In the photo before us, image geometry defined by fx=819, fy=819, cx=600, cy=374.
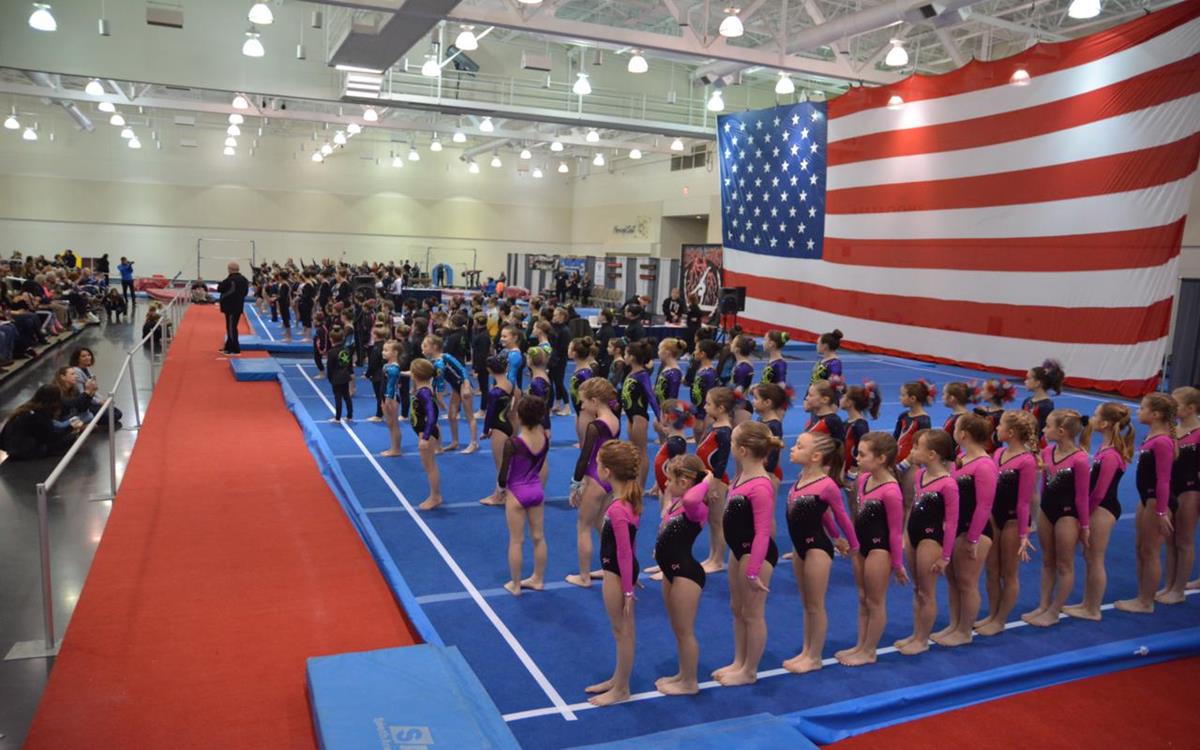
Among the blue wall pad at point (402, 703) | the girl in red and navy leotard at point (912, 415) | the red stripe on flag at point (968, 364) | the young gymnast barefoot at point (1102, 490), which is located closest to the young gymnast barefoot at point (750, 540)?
the blue wall pad at point (402, 703)

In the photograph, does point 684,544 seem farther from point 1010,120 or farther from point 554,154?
point 554,154

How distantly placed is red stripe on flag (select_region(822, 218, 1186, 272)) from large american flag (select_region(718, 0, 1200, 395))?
0.03m

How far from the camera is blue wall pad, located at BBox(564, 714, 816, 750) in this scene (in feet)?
11.8

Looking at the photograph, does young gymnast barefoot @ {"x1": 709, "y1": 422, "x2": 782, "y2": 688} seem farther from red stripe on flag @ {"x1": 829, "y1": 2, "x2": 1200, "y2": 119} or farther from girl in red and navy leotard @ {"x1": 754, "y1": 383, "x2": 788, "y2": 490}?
red stripe on flag @ {"x1": 829, "y1": 2, "x2": 1200, "y2": 119}

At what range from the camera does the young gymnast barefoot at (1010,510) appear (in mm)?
5227

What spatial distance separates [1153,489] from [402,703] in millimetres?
5243

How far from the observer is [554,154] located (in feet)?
137

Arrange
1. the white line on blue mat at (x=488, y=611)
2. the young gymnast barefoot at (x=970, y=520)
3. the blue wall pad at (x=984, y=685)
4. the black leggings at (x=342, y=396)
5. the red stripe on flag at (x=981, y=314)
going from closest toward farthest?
the blue wall pad at (x=984, y=685)
the white line on blue mat at (x=488, y=611)
the young gymnast barefoot at (x=970, y=520)
the black leggings at (x=342, y=396)
the red stripe on flag at (x=981, y=314)

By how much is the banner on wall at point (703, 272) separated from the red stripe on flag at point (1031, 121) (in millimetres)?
6876

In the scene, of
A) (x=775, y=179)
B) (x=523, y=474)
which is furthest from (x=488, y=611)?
(x=775, y=179)

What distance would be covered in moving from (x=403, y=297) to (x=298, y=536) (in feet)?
61.4

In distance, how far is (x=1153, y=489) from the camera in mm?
5766

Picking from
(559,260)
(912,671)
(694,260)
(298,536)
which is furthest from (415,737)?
(559,260)

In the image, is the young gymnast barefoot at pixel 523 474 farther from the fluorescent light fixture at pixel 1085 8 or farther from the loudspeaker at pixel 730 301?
the loudspeaker at pixel 730 301
